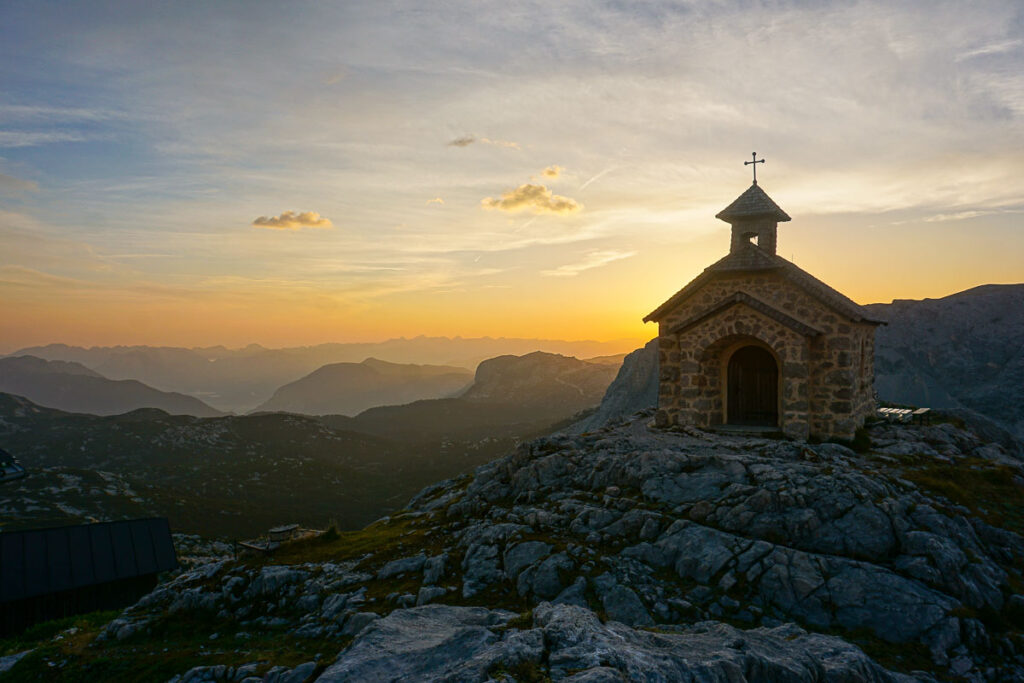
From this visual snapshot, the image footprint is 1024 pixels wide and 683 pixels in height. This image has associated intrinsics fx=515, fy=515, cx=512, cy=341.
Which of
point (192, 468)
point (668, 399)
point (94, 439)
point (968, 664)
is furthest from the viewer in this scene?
point (94, 439)

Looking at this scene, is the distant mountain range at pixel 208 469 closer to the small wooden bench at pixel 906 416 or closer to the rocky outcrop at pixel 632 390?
the rocky outcrop at pixel 632 390

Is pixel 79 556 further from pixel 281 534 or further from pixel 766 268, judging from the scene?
pixel 766 268

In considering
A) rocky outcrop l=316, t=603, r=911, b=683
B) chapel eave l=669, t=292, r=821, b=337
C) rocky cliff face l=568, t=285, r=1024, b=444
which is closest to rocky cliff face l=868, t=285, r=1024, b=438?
rocky cliff face l=568, t=285, r=1024, b=444

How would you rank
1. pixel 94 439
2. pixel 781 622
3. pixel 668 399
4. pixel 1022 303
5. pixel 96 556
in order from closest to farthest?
1. pixel 781 622
2. pixel 96 556
3. pixel 668 399
4. pixel 1022 303
5. pixel 94 439

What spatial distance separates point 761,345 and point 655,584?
15.0 meters

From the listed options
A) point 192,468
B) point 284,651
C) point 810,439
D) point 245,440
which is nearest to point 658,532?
point 284,651

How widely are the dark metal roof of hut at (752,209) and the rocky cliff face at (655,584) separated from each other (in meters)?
11.2

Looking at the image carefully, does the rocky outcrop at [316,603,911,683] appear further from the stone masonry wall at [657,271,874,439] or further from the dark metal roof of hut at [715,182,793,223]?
the dark metal roof of hut at [715,182,793,223]

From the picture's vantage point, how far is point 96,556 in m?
20.7

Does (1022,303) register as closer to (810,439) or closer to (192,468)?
(810,439)

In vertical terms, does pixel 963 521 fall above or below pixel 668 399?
below

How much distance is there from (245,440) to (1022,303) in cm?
10757

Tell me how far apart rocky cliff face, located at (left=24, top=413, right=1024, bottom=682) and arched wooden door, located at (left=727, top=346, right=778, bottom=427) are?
17.9ft

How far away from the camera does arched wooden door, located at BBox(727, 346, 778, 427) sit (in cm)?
2434
